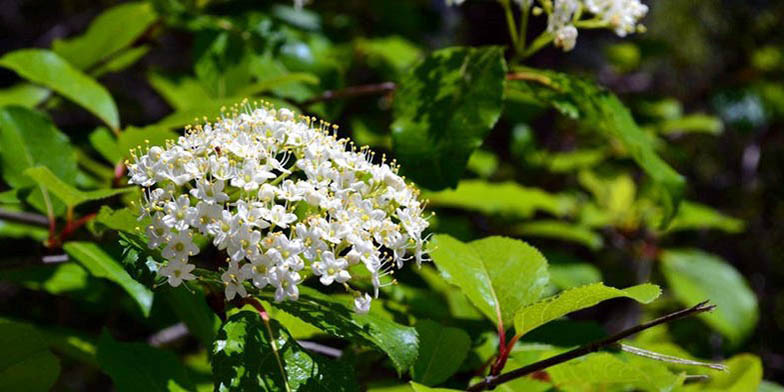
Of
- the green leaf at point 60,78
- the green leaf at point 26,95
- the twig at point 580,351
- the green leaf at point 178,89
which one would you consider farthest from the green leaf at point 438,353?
the green leaf at point 26,95

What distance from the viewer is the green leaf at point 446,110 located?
1421mm

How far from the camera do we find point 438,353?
124cm

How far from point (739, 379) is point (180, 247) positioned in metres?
1.14

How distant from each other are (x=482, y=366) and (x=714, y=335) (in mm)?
2118

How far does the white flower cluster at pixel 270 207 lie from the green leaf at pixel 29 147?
530 millimetres

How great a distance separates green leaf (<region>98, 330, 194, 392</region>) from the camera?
1189 mm

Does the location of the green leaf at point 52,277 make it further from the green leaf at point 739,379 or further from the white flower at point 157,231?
the green leaf at point 739,379

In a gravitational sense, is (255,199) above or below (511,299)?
above

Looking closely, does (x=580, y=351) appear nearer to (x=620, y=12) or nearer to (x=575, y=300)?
(x=575, y=300)

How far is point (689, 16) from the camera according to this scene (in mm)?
3834

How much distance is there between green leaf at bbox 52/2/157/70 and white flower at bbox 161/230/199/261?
102cm

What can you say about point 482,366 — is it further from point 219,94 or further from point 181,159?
point 219,94

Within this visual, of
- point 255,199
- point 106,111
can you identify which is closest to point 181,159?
point 255,199

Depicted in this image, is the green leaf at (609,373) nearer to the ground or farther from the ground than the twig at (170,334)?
farther from the ground
